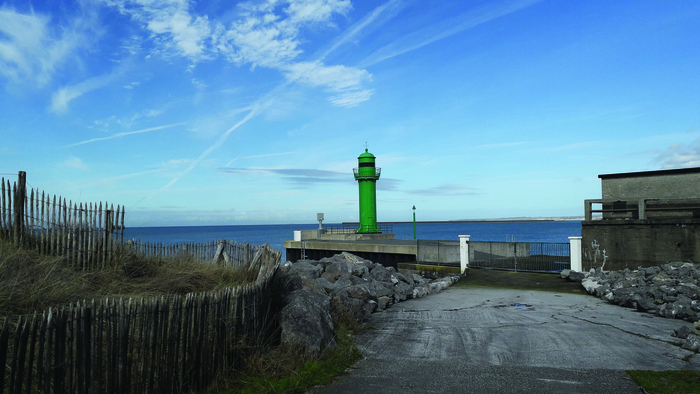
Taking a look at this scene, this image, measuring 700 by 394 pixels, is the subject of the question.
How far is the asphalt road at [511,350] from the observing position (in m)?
A: 6.12

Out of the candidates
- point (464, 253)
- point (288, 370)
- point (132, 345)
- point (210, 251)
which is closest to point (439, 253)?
point (464, 253)

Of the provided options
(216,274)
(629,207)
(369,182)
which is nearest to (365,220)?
(369,182)

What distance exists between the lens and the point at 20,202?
9.74 meters

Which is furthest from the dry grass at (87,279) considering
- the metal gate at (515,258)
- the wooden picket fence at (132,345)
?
the metal gate at (515,258)

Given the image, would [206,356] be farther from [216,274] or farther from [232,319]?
[216,274]

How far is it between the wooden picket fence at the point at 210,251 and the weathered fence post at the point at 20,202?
10.7ft

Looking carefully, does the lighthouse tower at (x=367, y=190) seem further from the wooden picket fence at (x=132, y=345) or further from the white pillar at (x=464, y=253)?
the wooden picket fence at (x=132, y=345)

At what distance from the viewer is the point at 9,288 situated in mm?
6211

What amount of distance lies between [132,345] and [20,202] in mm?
6722

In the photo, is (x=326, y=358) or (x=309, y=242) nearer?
(x=326, y=358)

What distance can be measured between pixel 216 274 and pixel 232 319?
11.9 ft

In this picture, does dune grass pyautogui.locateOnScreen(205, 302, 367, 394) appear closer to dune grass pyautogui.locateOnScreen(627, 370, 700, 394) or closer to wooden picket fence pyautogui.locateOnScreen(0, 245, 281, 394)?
wooden picket fence pyautogui.locateOnScreen(0, 245, 281, 394)

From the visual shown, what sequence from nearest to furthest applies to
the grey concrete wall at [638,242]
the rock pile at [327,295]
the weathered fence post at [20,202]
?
the rock pile at [327,295] → the weathered fence post at [20,202] → the grey concrete wall at [638,242]

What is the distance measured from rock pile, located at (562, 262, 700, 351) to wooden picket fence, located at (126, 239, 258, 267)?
955cm
